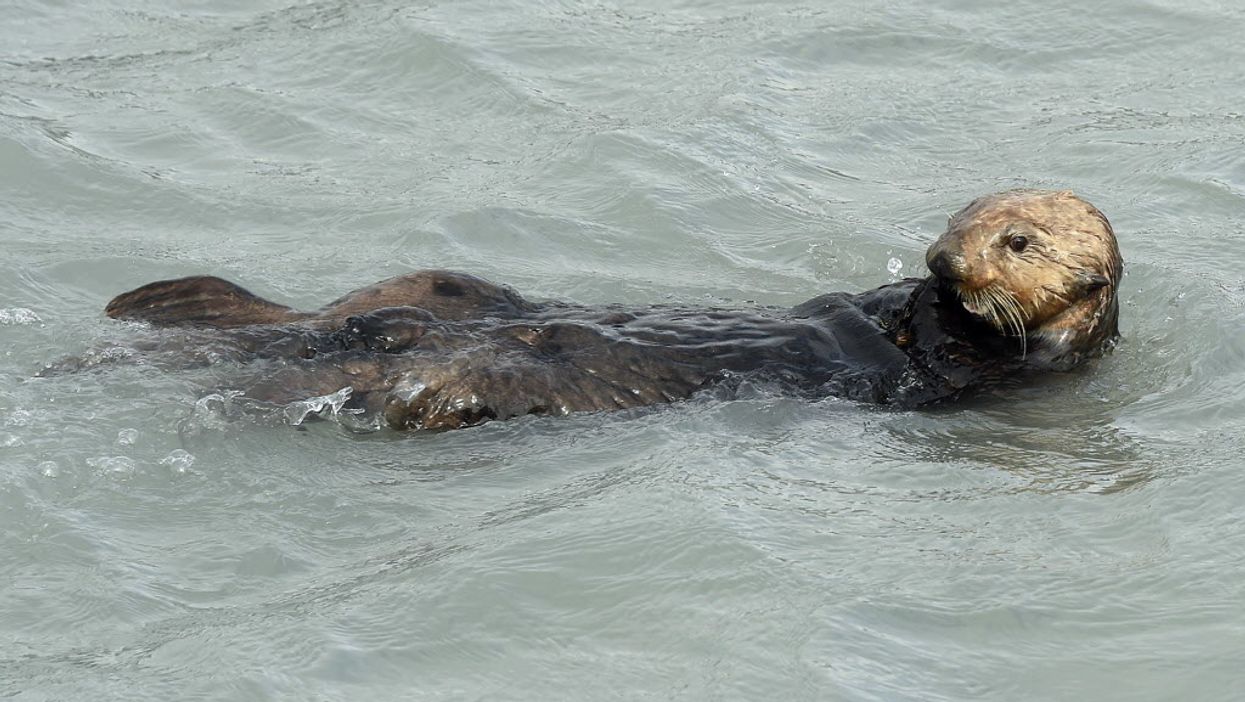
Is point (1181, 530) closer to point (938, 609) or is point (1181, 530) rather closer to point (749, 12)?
point (938, 609)

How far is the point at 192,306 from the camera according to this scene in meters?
5.47

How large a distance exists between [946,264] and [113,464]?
2.79 m

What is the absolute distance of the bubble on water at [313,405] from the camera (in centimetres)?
511

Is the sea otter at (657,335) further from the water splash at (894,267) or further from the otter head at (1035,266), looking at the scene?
the water splash at (894,267)

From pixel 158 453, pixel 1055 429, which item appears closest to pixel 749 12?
pixel 1055 429

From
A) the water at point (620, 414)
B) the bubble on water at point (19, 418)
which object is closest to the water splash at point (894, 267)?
the water at point (620, 414)

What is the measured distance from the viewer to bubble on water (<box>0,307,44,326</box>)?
6.08 m

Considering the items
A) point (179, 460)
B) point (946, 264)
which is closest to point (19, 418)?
point (179, 460)

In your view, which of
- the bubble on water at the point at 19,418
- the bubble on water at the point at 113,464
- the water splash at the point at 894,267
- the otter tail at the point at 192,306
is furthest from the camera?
the water splash at the point at 894,267

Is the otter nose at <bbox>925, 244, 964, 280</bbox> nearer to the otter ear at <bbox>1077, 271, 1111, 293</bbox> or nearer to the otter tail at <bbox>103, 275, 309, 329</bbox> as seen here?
the otter ear at <bbox>1077, 271, 1111, 293</bbox>

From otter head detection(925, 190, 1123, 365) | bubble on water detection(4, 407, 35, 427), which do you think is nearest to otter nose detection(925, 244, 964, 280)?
otter head detection(925, 190, 1123, 365)

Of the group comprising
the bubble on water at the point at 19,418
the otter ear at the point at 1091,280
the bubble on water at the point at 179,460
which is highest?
the otter ear at the point at 1091,280

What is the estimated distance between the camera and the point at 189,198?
7.67 metres

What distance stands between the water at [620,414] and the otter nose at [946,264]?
444 mm
